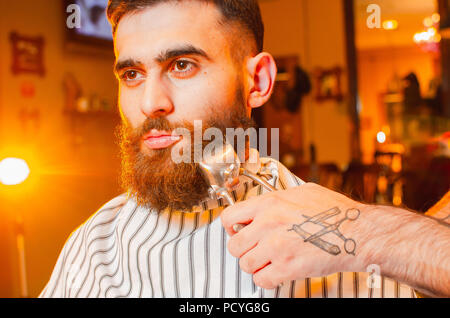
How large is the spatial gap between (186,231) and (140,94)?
10.0 inches

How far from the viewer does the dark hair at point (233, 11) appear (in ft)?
2.10

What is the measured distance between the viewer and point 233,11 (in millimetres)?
643

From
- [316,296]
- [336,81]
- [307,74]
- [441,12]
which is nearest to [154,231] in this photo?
[316,296]

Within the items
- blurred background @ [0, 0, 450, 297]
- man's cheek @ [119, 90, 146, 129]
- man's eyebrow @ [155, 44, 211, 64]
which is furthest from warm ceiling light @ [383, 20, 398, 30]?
man's cheek @ [119, 90, 146, 129]

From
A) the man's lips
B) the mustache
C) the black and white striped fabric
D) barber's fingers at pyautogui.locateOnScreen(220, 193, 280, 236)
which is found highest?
the mustache

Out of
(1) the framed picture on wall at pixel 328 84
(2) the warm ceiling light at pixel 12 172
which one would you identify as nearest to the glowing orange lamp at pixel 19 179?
(2) the warm ceiling light at pixel 12 172

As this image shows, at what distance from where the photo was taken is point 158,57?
0.65m

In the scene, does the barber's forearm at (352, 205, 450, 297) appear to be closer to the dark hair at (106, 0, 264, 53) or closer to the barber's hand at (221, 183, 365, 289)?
the barber's hand at (221, 183, 365, 289)

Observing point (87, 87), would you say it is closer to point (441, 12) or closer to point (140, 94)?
point (140, 94)

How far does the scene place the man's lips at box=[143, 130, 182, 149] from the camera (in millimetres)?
662

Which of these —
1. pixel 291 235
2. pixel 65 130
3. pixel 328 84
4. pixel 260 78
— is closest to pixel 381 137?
pixel 328 84

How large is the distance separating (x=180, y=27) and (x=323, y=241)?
0.38 metres

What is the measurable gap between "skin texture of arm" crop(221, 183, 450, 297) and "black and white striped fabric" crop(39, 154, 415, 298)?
135 mm

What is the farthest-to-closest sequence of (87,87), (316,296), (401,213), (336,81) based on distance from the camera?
(336,81) < (87,87) < (316,296) < (401,213)
